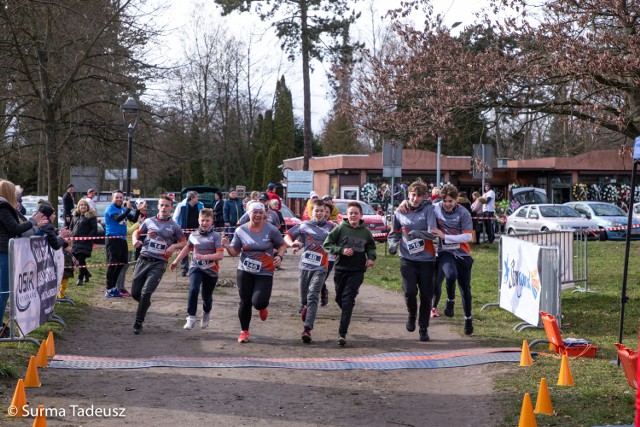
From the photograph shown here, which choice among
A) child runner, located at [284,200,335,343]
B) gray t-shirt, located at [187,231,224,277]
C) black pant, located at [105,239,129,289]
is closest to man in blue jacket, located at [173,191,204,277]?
black pant, located at [105,239,129,289]

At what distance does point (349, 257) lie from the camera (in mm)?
10758

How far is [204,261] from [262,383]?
3582mm

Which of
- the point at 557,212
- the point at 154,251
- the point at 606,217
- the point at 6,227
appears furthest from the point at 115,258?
the point at 606,217

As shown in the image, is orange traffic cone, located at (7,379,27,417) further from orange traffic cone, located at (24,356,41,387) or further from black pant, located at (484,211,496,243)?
black pant, located at (484,211,496,243)

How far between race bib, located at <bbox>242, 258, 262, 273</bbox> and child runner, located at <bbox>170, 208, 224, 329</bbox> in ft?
2.92

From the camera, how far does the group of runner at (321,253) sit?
35.1 feet

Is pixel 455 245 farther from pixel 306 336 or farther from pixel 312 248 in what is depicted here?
pixel 306 336

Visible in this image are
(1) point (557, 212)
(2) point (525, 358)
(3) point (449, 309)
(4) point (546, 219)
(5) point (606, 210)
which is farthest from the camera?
(5) point (606, 210)

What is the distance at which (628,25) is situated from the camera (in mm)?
13938

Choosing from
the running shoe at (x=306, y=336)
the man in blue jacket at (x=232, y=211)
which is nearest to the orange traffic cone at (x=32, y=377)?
the running shoe at (x=306, y=336)

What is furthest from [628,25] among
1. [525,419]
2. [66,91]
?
[66,91]

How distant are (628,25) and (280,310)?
24.7ft

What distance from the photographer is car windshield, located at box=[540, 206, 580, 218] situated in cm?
3127

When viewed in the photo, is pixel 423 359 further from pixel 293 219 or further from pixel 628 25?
pixel 293 219
